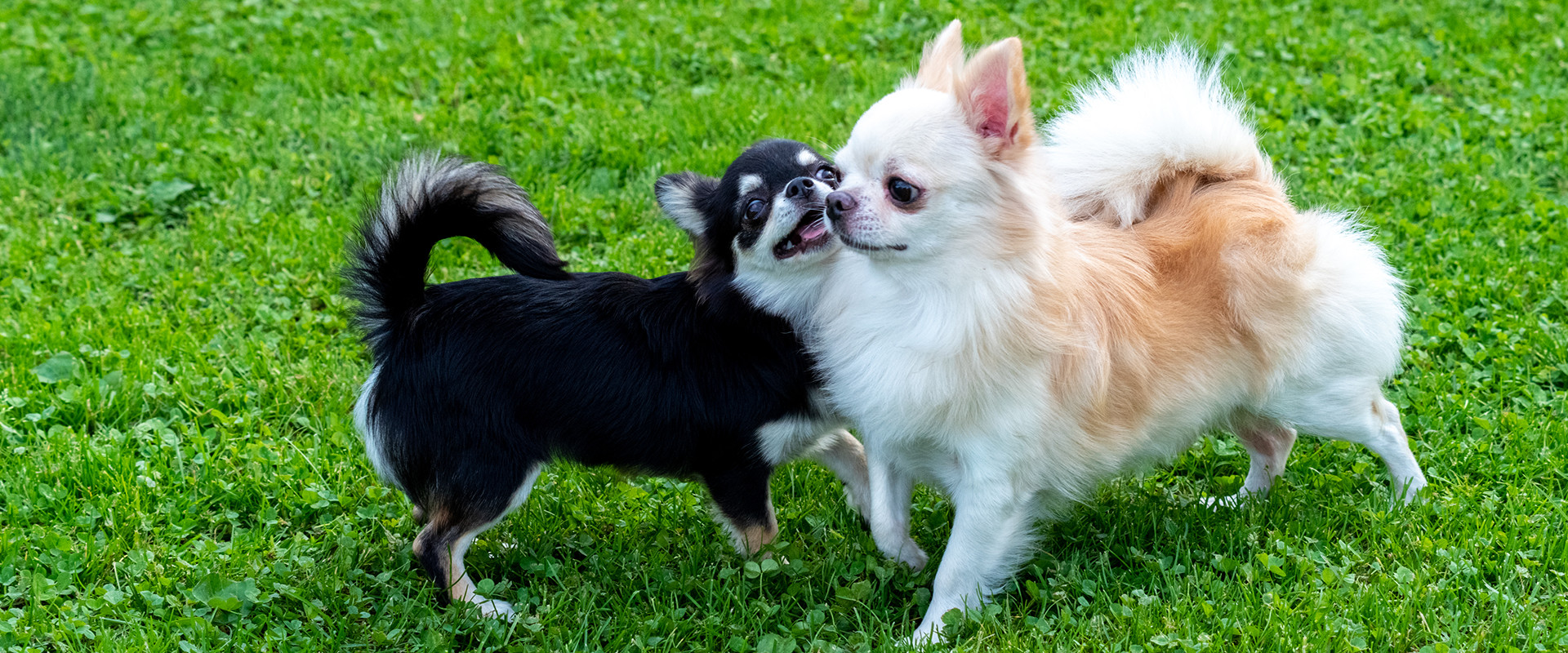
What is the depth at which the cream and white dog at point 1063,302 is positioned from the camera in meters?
2.73

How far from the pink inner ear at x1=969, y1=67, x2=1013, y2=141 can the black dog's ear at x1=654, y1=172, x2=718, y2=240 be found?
947 mm

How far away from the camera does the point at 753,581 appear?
10.8 ft

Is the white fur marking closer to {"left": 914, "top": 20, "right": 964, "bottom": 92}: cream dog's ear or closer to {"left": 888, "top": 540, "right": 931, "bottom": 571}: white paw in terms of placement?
{"left": 888, "top": 540, "right": 931, "bottom": 571}: white paw

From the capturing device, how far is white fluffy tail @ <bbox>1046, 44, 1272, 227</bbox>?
3.27m

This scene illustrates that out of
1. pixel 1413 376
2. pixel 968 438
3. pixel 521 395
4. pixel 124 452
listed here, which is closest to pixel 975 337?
pixel 968 438

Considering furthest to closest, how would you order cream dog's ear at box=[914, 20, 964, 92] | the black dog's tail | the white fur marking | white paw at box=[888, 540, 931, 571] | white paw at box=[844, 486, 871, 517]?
white paw at box=[844, 486, 871, 517] → white paw at box=[888, 540, 931, 571] → the white fur marking → the black dog's tail → cream dog's ear at box=[914, 20, 964, 92]

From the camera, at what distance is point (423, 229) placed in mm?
3117

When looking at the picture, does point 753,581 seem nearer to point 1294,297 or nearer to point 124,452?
point 1294,297

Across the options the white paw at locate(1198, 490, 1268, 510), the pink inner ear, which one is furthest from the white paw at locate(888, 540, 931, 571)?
the pink inner ear

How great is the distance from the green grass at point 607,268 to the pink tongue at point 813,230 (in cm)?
90

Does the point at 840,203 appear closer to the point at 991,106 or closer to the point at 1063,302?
the point at 991,106

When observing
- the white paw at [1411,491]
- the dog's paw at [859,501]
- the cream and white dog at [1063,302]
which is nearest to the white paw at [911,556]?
the cream and white dog at [1063,302]

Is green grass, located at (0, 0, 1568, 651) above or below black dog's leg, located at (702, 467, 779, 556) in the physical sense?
below

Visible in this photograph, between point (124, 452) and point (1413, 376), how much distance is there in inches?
161
